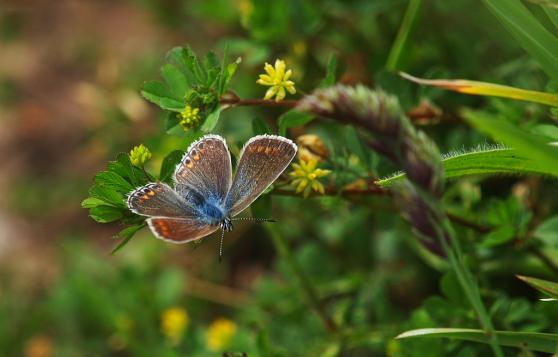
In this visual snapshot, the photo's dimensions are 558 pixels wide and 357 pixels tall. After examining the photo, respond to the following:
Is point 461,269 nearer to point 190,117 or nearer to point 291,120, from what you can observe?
point 291,120

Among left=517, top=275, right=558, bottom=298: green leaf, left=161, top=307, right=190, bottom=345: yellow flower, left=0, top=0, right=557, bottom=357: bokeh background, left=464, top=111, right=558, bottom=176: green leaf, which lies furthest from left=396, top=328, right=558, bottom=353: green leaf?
left=161, top=307, right=190, bottom=345: yellow flower

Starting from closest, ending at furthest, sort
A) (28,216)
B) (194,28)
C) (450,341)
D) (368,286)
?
(450,341) < (368,286) < (194,28) < (28,216)

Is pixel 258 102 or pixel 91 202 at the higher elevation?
pixel 258 102

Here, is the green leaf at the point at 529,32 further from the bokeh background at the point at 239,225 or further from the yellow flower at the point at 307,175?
the yellow flower at the point at 307,175

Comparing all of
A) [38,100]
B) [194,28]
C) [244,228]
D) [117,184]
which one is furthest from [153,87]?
[38,100]

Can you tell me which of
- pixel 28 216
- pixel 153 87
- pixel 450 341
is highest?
pixel 153 87

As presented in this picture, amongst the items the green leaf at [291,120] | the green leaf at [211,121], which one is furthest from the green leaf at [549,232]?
the green leaf at [211,121]

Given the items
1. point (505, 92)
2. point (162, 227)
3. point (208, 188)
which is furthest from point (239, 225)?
point (505, 92)

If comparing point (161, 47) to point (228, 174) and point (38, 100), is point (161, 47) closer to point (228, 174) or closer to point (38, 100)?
point (38, 100)
